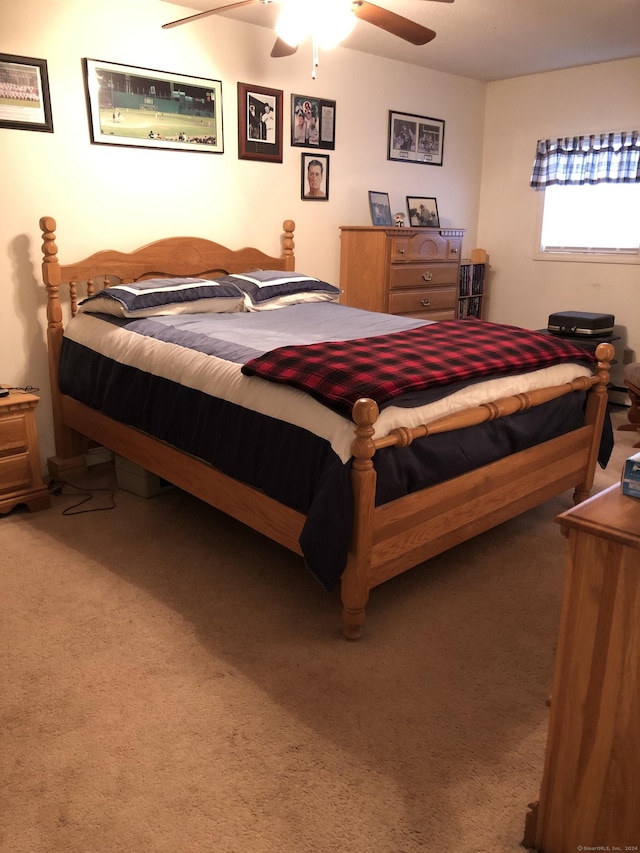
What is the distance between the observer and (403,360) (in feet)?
7.93

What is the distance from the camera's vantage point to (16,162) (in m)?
3.14

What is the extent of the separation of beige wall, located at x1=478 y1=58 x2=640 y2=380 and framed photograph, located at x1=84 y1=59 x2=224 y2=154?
2.57 meters

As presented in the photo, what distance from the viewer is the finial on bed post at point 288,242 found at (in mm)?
4219

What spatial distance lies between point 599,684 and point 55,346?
2.94 meters

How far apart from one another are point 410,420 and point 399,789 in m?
1.05

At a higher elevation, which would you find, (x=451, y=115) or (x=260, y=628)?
(x=451, y=115)

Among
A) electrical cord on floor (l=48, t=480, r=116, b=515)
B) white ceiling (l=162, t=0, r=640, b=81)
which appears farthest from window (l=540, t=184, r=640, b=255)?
electrical cord on floor (l=48, t=480, r=116, b=515)

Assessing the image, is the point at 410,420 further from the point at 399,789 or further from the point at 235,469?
the point at 399,789

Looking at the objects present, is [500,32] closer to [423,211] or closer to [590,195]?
[423,211]

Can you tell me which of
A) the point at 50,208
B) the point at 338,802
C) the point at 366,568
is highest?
the point at 50,208

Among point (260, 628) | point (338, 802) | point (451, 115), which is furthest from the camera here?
point (451, 115)

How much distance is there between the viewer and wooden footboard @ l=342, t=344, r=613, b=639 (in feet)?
6.56

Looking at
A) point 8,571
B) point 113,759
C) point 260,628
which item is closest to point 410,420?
point 260,628

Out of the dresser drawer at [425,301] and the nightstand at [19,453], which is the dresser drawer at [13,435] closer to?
the nightstand at [19,453]
